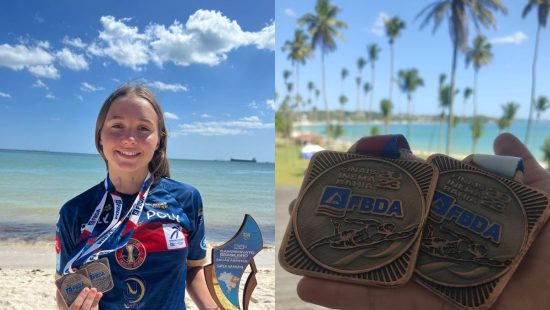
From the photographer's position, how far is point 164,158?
Answer: 1.36 meters

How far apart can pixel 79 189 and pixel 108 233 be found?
34.3ft

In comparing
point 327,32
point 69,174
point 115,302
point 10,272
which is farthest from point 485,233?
point 327,32

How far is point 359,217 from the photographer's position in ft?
3.45

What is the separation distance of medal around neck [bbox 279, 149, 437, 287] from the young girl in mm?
335

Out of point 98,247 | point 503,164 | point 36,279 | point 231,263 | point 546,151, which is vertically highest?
point 503,164

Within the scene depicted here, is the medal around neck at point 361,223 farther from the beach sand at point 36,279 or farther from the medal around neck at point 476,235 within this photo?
the beach sand at point 36,279

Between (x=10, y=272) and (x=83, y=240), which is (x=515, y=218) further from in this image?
(x=10, y=272)

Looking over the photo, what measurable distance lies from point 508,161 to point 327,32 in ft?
84.7

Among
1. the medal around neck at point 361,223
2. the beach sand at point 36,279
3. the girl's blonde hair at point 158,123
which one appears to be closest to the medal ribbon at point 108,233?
the girl's blonde hair at point 158,123

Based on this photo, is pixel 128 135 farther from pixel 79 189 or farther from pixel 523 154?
pixel 79 189

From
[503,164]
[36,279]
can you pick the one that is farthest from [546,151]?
[503,164]

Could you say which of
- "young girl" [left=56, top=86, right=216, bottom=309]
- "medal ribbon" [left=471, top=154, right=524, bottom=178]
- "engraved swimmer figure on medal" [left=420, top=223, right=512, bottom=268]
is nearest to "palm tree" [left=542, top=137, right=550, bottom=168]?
"medal ribbon" [left=471, top=154, right=524, bottom=178]

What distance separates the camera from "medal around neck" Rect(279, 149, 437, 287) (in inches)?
39.8

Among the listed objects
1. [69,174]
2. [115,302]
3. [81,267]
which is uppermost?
[81,267]
